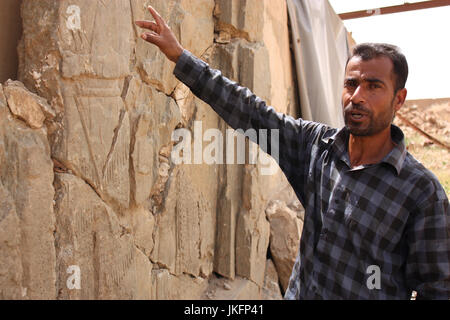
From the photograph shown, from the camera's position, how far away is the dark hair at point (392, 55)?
128cm

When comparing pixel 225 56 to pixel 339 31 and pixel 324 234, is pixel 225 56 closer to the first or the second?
pixel 324 234

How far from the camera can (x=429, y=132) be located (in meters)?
10.5

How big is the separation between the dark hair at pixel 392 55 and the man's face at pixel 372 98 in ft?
0.05

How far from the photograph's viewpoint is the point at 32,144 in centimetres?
169

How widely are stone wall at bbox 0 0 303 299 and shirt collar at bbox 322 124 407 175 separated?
1.13 metres

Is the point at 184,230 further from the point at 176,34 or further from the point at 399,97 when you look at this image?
the point at 399,97

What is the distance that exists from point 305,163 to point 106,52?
113 centimetres

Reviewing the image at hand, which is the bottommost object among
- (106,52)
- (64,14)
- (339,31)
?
(106,52)

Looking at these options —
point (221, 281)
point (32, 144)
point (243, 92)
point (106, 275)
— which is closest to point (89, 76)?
point (32, 144)

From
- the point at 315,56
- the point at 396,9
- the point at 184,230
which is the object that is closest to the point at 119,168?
the point at 184,230

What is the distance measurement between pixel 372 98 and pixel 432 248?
1.60 ft

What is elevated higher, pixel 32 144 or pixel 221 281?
pixel 32 144

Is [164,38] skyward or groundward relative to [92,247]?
skyward

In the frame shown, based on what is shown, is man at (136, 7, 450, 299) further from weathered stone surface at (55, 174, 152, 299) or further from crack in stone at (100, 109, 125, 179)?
weathered stone surface at (55, 174, 152, 299)
